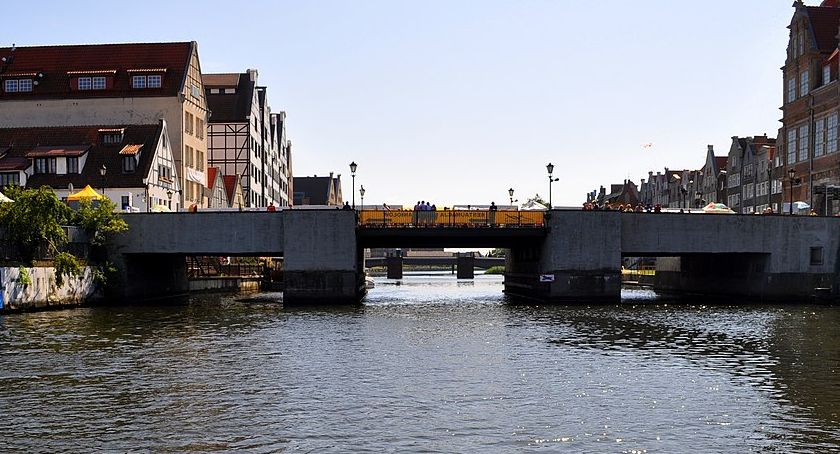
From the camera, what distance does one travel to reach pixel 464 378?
102 ft

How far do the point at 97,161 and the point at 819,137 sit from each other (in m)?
68.2

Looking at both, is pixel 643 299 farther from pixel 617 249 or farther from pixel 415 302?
pixel 415 302

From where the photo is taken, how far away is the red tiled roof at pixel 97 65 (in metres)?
93.6

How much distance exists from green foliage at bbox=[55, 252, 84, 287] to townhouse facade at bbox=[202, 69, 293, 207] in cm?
5321

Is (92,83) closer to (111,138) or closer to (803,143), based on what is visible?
(111,138)

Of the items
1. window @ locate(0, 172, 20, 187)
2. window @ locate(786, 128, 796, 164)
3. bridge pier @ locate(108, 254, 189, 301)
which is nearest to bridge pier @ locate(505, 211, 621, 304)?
bridge pier @ locate(108, 254, 189, 301)

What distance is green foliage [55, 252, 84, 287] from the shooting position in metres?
60.1

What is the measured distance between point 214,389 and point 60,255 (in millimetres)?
35868

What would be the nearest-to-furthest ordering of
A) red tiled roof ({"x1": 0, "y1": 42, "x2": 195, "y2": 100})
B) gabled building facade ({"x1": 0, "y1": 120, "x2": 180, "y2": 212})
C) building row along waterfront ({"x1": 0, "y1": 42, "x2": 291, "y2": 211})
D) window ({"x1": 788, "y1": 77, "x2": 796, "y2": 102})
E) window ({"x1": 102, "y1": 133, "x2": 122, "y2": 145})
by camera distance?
gabled building facade ({"x1": 0, "y1": 120, "x2": 180, "y2": 212})
building row along waterfront ({"x1": 0, "y1": 42, "x2": 291, "y2": 211})
window ({"x1": 102, "y1": 133, "x2": 122, "y2": 145})
red tiled roof ({"x1": 0, "y1": 42, "x2": 195, "y2": 100})
window ({"x1": 788, "y1": 77, "x2": 796, "y2": 102})

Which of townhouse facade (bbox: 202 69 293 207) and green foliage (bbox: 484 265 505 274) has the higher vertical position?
townhouse facade (bbox: 202 69 293 207)

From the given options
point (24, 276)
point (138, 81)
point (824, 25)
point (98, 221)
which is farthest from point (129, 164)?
point (824, 25)

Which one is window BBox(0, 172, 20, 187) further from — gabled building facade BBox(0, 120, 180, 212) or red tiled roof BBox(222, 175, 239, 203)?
red tiled roof BBox(222, 175, 239, 203)

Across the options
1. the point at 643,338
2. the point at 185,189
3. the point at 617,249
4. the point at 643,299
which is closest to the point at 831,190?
the point at 643,299

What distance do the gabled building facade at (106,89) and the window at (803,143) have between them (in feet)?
199
